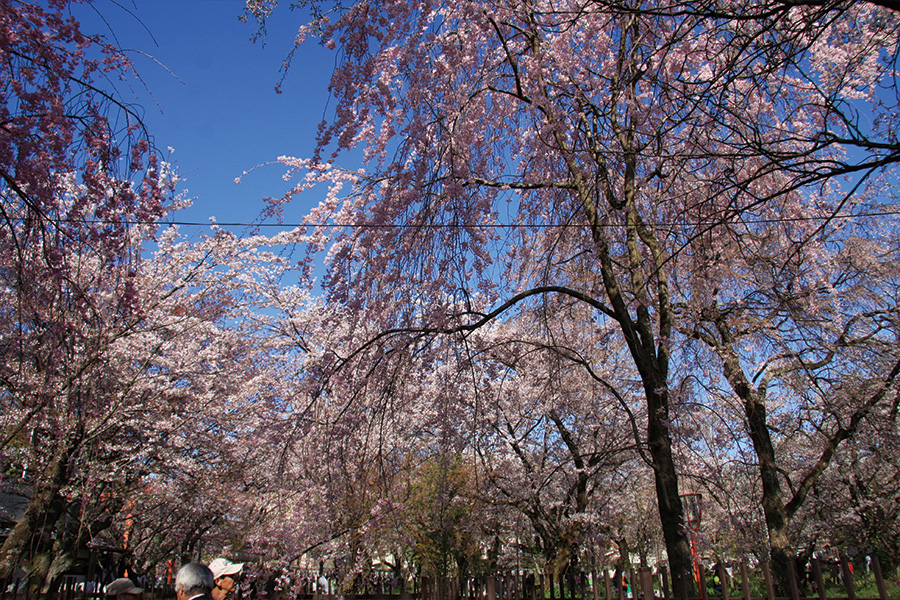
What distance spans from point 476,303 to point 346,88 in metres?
2.89

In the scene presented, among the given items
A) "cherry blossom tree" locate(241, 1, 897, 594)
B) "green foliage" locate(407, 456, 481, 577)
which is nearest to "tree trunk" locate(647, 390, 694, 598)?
"cherry blossom tree" locate(241, 1, 897, 594)

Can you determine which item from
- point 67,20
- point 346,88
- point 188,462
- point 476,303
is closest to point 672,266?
point 476,303

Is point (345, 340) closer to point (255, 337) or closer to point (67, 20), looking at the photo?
point (67, 20)

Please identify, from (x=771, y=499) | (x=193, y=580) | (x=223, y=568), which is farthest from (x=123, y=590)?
(x=771, y=499)

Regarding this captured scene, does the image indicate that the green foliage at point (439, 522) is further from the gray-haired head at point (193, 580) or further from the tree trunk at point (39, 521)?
the gray-haired head at point (193, 580)

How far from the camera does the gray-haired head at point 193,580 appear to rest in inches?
129

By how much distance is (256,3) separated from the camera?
3.20 metres

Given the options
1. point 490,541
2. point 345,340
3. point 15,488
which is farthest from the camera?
point 490,541

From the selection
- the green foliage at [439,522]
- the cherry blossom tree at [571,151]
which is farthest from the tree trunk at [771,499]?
the green foliage at [439,522]

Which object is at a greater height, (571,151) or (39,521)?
(571,151)

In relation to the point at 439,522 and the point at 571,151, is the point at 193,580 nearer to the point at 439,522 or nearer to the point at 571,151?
the point at 571,151

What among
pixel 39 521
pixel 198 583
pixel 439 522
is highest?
pixel 439 522

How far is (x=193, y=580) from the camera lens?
3301mm

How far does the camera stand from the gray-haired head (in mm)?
3277
